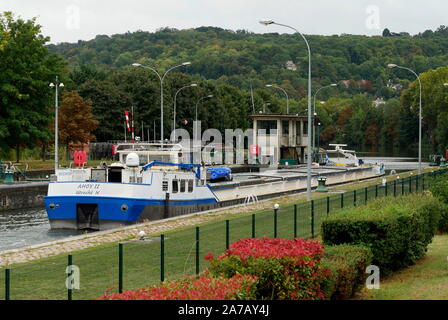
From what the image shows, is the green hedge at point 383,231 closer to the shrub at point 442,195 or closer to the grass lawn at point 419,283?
the grass lawn at point 419,283

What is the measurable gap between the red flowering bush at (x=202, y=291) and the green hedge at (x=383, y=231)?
5.98 m

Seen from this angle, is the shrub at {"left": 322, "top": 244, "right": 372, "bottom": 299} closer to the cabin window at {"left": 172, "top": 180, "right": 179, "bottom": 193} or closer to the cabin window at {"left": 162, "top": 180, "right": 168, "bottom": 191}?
the cabin window at {"left": 162, "top": 180, "right": 168, "bottom": 191}

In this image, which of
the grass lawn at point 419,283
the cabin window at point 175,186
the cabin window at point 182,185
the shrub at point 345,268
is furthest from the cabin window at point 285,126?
the shrub at point 345,268

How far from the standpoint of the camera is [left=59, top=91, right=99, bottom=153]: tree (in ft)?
265

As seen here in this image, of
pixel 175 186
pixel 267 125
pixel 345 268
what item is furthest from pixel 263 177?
pixel 345 268

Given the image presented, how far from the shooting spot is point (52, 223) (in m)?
38.1

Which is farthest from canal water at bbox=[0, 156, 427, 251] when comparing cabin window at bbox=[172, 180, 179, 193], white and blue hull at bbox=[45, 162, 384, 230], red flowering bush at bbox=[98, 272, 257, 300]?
red flowering bush at bbox=[98, 272, 257, 300]

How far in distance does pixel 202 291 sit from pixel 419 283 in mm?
7723

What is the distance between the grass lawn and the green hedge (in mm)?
339

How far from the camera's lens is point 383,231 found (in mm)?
17438

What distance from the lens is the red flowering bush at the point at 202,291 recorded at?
10570 mm
